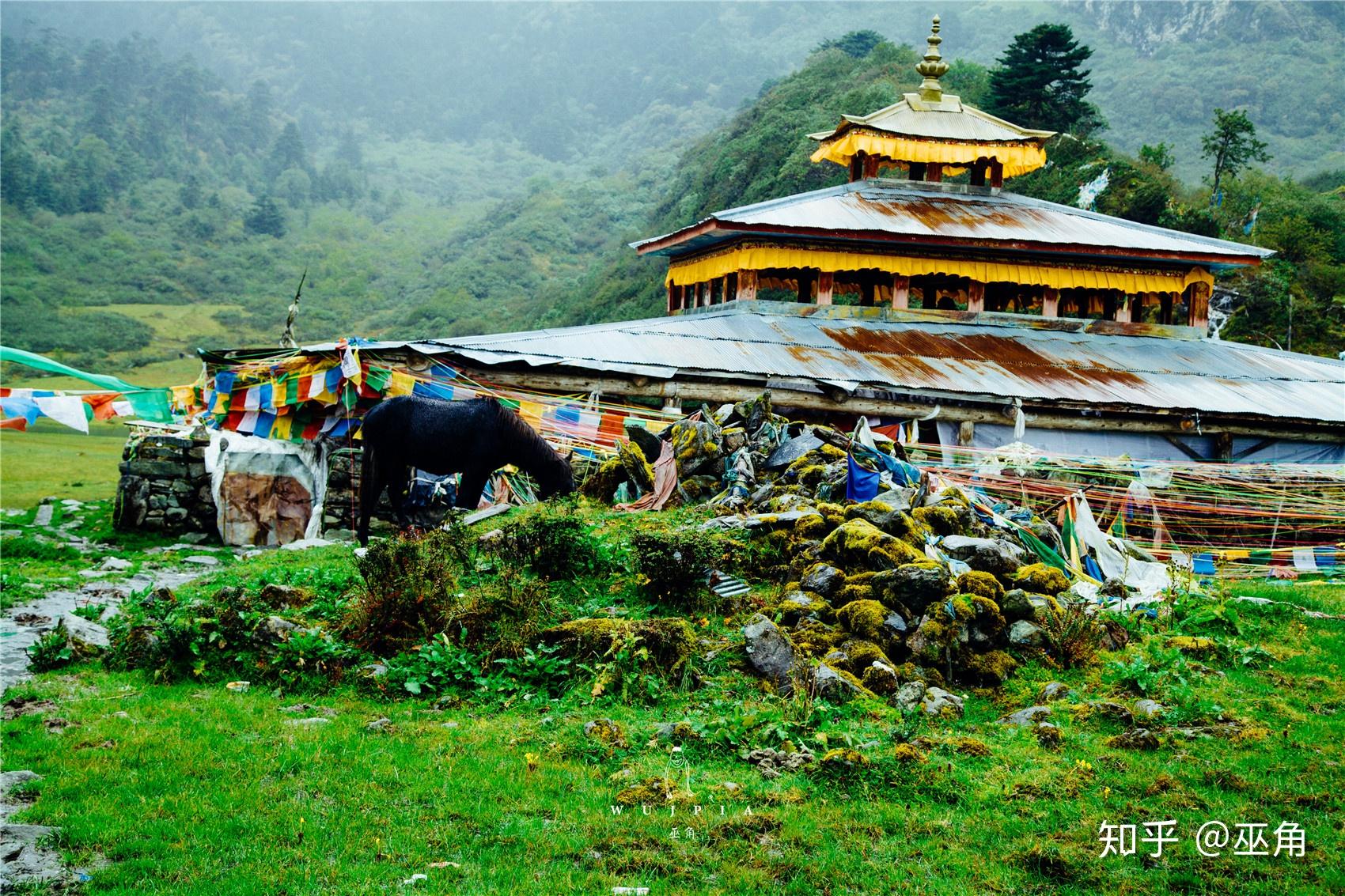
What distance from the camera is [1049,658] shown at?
9.64 m

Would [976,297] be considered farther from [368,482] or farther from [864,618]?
[864,618]

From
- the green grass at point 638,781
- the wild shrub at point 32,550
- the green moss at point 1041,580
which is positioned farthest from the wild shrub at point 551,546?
the wild shrub at point 32,550

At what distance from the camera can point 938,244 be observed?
78.7 ft

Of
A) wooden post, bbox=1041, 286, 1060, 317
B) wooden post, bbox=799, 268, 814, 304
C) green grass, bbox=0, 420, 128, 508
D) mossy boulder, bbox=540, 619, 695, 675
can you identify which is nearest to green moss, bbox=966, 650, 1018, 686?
mossy boulder, bbox=540, 619, 695, 675

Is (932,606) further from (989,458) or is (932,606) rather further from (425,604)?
(989,458)

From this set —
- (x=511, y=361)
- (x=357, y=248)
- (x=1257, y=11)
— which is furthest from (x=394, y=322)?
(x=1257, y=11)

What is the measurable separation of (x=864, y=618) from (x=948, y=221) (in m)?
18.1

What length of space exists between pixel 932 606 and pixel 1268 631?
4057mm

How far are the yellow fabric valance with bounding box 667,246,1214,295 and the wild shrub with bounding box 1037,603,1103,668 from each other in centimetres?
1465

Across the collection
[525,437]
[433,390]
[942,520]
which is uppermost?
[433,390]

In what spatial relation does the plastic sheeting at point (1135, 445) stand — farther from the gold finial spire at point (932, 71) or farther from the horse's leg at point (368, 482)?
the gold finial spire at point (932, 71)

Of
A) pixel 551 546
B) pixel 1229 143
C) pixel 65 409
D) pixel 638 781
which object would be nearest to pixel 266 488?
pixel 65 409

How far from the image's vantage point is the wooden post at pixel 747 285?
23.8 metres

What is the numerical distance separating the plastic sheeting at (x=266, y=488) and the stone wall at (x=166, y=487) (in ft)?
1.13
